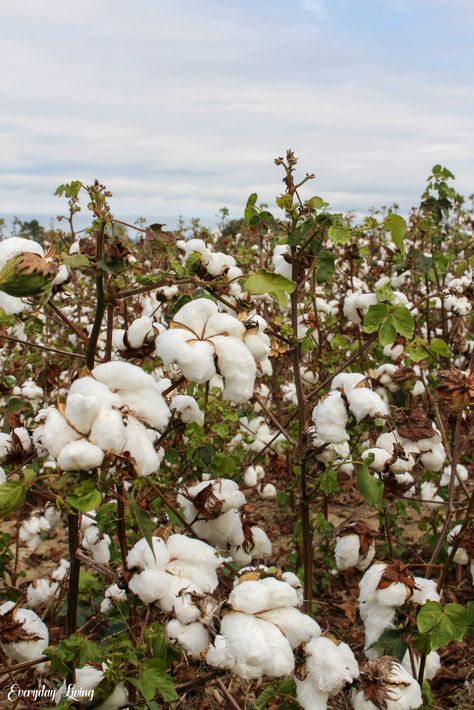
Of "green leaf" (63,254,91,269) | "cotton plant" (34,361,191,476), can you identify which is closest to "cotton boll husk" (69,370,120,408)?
"cotton plant" (34,361,191,476)

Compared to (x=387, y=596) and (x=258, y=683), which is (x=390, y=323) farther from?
(x=258, y=683)

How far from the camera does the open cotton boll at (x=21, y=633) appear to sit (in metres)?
1.99

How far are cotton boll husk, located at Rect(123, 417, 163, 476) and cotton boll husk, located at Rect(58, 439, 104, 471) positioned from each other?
84mm

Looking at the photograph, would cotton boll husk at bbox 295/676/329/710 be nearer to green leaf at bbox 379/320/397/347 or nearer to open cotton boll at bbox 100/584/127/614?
open cotton boll at bbox 100/584/127/614

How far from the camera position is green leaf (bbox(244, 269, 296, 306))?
1.43m

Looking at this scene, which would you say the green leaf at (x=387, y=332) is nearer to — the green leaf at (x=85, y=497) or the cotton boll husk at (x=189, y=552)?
the cotton boll husk at (x=189, y=552)

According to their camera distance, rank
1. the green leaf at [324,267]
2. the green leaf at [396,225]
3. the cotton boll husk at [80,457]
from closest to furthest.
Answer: the cotton boll husk at [80,457] < the green leaf at [396,225] < the green leaf at [324,267]

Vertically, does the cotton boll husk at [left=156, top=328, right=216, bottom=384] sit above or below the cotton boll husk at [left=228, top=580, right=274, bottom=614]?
above

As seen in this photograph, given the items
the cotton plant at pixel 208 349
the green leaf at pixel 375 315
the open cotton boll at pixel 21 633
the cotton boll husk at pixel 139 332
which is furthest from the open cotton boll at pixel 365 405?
the open cotton boll at pixel 21 633

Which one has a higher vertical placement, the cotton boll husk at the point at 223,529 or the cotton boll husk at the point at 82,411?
the cotton boll husk at the point at 82,411

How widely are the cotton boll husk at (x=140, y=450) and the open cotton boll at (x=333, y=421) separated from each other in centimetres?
77

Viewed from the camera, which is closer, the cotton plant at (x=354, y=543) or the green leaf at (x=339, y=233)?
the green leaf at (x=339, y=233)

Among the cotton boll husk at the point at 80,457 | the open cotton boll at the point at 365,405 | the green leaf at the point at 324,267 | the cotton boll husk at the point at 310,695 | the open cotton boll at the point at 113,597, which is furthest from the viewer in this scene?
the green leaf at the point at 324,267

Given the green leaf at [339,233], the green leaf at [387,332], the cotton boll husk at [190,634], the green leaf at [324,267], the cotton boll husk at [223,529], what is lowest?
the cotton boll husk at [190,634]
